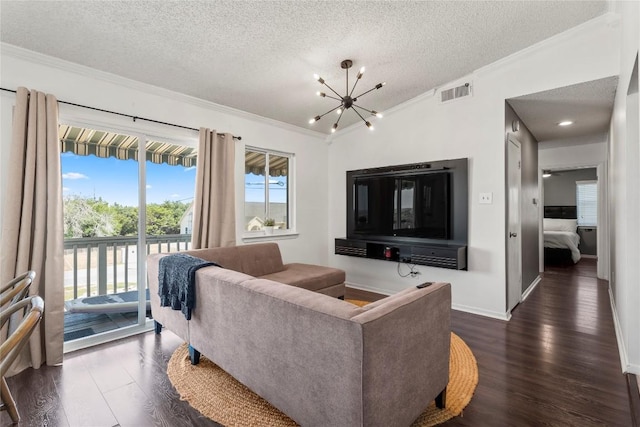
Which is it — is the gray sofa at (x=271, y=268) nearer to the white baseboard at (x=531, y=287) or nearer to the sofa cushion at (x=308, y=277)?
the sofa cushion at (x=308, y=277)

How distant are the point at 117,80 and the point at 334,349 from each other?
3.19 meters

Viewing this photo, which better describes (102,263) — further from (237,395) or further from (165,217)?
(237,395)

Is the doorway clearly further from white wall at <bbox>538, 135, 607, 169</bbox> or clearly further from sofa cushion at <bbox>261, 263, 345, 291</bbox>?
sofa cushion at <bbox>261, 263, 345, 291</bbox>

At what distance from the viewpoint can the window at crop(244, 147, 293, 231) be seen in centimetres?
432

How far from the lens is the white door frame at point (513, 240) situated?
3.52 m

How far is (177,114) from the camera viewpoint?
3430mm

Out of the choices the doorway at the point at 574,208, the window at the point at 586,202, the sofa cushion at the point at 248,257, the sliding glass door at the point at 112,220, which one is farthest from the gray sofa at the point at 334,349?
the window at the point at 586,202

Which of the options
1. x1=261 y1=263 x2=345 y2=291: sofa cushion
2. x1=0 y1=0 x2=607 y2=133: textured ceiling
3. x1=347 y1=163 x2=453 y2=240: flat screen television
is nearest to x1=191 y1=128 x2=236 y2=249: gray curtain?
x1=0 y1=0 x2=607 y2=133: textured ceiling

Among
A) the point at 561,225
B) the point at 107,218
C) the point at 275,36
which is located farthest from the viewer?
the point at 561,225

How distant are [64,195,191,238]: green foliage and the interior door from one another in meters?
3.95

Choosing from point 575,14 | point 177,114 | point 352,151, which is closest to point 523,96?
point 575,14

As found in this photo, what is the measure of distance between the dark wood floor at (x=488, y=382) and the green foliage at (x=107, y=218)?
1114mm

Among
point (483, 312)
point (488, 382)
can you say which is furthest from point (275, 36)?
point (483, 312)

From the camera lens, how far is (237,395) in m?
2.02
